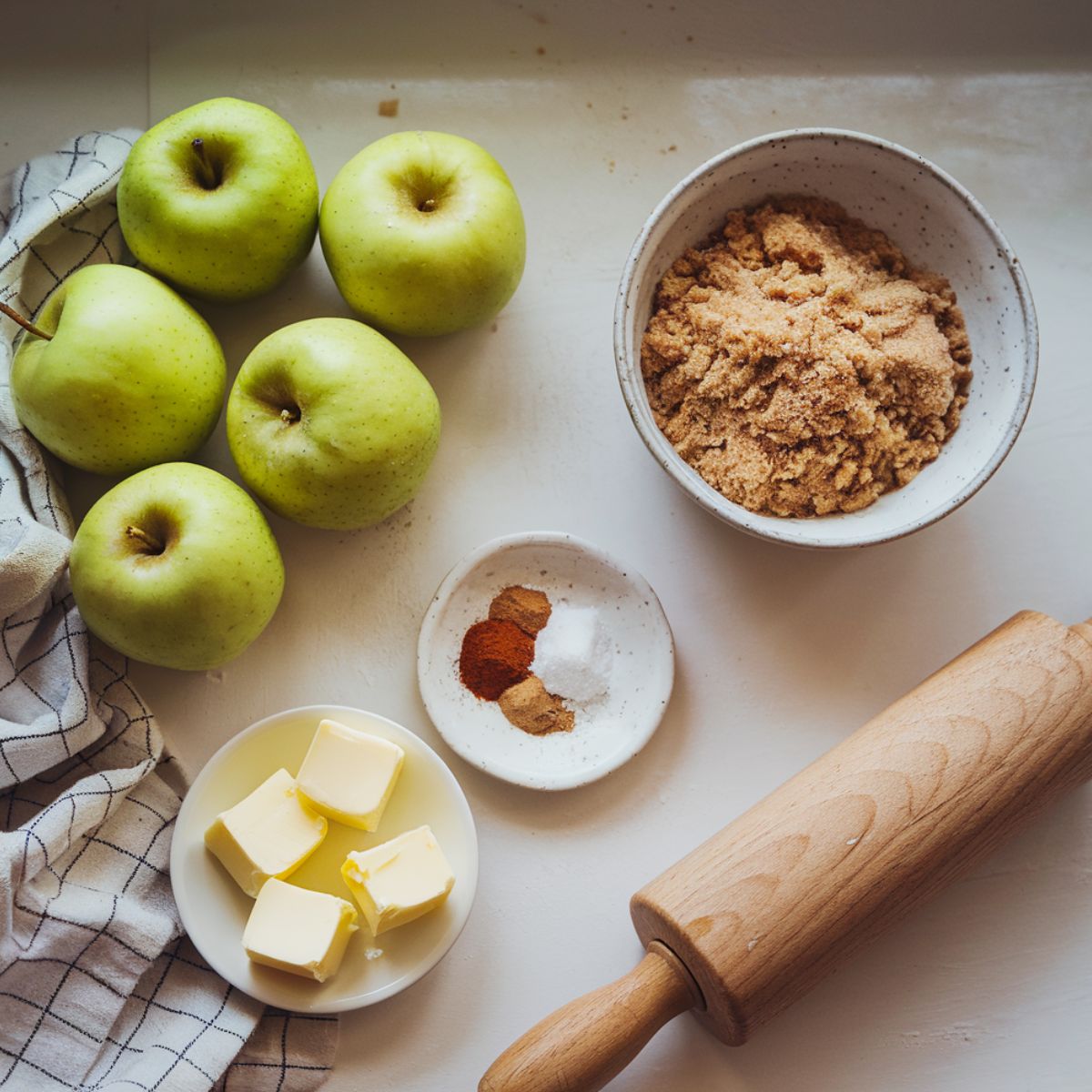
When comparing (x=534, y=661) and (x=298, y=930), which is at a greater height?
(x=534, y=661)

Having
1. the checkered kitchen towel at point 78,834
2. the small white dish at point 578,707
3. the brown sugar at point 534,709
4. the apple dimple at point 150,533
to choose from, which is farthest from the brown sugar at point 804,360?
the checkered kitchen towel at point 78,834

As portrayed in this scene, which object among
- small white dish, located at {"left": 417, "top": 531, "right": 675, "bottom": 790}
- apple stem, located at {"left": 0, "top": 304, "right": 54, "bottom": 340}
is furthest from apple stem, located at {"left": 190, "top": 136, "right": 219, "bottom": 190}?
small white dish, located at {"left": 417, "top": 531, "right": 675, "bottom": 790}

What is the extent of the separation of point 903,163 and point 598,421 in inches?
15.5

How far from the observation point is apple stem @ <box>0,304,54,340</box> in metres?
0.98

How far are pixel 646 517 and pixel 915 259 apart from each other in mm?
384

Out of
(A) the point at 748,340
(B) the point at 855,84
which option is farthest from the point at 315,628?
(B) the point at 855,84

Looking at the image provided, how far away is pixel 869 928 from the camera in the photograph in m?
1.01

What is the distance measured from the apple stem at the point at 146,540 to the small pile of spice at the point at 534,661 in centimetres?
32

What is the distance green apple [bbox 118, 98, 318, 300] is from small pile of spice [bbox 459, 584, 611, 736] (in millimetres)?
432

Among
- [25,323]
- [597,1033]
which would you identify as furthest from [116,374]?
[597,1033]

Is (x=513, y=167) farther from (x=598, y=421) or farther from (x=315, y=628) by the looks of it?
(x=315, y=628)

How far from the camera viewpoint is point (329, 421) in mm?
1000

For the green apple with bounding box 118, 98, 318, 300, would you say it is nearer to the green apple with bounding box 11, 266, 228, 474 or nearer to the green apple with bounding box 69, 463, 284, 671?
the green apple with bounding box 11, 266, 228, 474

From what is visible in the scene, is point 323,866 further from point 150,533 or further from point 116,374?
point 116,374
